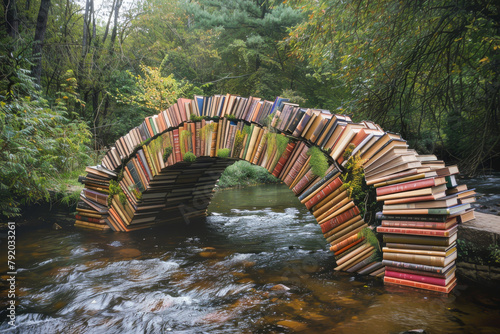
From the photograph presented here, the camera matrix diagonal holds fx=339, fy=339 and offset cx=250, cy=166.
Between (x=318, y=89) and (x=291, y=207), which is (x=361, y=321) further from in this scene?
(x=318, y=89)

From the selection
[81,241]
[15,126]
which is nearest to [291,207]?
[81,241]

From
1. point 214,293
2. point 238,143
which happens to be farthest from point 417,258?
point 238,143

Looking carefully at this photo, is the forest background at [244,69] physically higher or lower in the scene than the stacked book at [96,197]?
higher

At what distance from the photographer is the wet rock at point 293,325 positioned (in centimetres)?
229

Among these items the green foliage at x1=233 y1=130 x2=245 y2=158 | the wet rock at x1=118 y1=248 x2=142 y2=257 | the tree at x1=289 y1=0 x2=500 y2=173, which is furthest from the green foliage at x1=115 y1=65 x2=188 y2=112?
the green foliage at x1=233 y1=130 x2=245 y2=158

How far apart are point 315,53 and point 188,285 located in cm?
Result: 590

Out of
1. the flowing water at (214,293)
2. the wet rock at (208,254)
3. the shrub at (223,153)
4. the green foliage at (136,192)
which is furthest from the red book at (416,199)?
the green foliage at (136,192)

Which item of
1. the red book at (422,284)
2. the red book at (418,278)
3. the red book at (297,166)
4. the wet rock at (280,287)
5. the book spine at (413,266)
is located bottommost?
the wet rock at (280,287)

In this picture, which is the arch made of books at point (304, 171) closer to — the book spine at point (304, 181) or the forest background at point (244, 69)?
the book spine at point (304, 181)

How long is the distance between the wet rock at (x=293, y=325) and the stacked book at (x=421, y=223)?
3.26 feet

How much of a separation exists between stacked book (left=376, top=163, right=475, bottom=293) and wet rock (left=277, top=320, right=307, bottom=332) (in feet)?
3.26

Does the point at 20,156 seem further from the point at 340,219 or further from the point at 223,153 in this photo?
the point at 340,219

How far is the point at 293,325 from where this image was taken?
7.71 ft

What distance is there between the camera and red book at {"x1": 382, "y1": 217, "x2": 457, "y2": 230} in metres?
2.62
